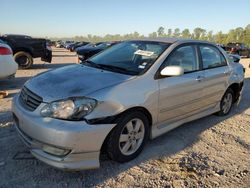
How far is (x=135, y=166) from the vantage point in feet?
12.4

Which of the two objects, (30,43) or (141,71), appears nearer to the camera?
(141,71)

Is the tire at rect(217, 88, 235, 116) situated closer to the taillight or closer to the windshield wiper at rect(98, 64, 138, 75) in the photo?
the windshield wiper at rect(98, 64, 138, 75)

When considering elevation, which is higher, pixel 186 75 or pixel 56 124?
pixel 186 75

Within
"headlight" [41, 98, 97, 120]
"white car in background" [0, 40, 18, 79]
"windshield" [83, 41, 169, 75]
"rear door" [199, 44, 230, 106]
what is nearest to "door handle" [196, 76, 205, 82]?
"rear door" [199, 44, 230, 106]

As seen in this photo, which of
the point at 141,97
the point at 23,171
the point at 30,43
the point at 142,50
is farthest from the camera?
the point at 30,43

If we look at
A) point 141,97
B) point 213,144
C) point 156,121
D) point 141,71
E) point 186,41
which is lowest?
point 213,144

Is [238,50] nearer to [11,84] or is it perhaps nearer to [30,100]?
[11,84]

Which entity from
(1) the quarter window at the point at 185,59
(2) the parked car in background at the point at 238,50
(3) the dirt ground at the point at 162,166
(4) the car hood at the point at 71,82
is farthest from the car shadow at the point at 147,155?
(2) the parked car in background at the point at 238,50

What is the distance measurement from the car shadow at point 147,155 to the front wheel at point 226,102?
124 millimetres

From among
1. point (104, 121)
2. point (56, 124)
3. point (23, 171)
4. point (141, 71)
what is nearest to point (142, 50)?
point (141, 71)

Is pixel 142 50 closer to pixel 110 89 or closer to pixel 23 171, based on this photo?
pixel 110 89

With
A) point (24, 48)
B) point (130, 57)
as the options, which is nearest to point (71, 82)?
point (130, 57)

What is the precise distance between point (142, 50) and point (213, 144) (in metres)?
1.84

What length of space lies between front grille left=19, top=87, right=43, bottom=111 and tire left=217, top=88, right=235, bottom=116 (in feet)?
12.6
